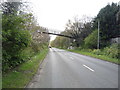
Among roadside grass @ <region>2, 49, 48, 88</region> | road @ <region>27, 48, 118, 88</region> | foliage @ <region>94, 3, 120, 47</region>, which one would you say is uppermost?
foliage @ <region>94, 3, 120, 47</region>

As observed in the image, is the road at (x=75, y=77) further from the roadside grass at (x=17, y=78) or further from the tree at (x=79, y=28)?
the tree at (x=79, y=28)

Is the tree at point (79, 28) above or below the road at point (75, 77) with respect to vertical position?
above

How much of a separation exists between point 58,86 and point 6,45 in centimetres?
433

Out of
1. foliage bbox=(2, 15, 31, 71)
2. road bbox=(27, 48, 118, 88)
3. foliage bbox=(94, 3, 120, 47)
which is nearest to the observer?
road bbox=(27, 48, 118, 88)

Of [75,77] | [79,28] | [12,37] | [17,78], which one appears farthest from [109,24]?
[17,78]

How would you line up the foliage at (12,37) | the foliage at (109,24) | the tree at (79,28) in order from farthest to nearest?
the tree at (79,28) < the foliage at (109,24) < the foliage at (12,37)

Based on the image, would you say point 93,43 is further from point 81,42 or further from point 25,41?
point 25,41

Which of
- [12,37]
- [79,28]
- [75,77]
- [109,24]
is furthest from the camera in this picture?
[79,28]

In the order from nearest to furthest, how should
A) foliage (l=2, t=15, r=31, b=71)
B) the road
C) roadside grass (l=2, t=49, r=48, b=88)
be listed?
1. roadside grass (l=2, t=49, r=48, b=88)
2. the road
3. foliage (l=2, t=15, r=31, b=71)

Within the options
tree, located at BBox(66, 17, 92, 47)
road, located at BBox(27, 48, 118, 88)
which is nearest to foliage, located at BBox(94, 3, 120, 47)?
tree, located at BBox(66, 17, 92, 47)

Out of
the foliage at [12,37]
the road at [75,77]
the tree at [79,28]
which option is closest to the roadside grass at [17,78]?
the road at [75,77]

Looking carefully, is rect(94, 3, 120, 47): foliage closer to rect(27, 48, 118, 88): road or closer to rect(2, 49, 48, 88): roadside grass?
rect(27, 48, 118, 88): road

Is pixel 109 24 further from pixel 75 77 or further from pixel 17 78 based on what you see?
pixel 17 78

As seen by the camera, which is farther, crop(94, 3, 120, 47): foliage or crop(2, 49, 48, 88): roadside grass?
crop(94, 3, 120, 47): foliage
